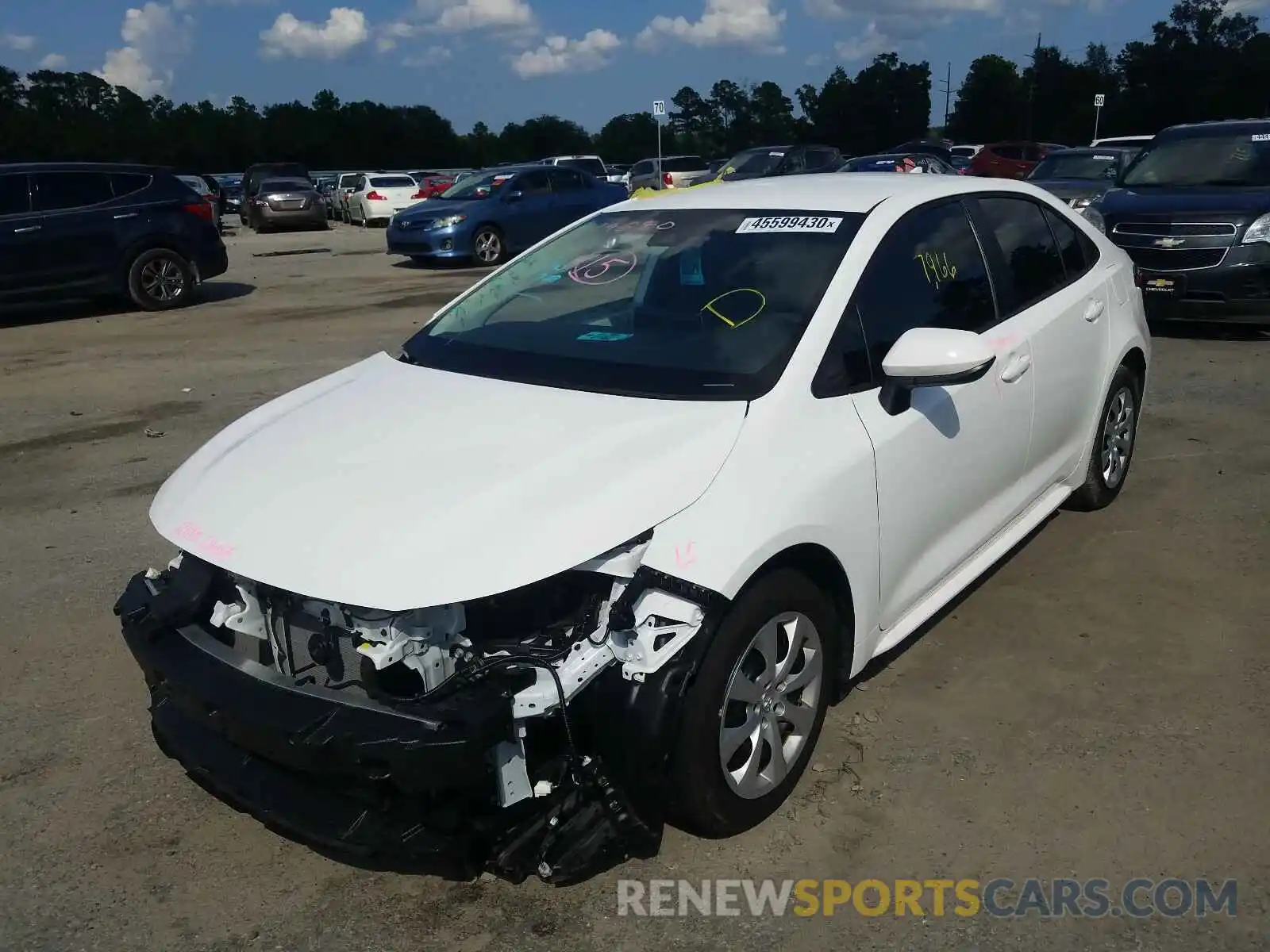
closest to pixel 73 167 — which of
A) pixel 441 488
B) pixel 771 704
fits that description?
pixel 441 488

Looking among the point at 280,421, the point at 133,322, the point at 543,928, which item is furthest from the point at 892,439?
the point at 133,322

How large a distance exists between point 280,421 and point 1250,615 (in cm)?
365

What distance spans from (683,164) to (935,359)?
30364mm

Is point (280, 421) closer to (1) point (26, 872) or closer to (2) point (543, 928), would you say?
(1) point (26, 872)

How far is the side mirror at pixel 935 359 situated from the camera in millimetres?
3146

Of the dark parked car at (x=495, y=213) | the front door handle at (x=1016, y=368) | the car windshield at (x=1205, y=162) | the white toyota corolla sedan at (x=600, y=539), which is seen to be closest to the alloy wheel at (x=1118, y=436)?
the front door handle at (x=1016, y=368)

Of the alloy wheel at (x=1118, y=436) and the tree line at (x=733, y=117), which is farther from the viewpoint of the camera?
the tree line at (x=733, y=117)

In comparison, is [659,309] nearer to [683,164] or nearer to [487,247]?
[487,247]

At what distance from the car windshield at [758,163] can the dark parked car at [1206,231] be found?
11926 millimetres

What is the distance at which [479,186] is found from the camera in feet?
58.5

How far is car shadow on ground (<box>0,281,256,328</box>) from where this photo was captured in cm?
1298

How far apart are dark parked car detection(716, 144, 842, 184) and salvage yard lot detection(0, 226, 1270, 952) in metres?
16.6

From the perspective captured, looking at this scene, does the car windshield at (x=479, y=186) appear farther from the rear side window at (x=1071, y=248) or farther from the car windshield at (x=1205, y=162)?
the rear side window at (x=1071, y=248)

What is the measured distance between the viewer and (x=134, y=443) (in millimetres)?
7145
